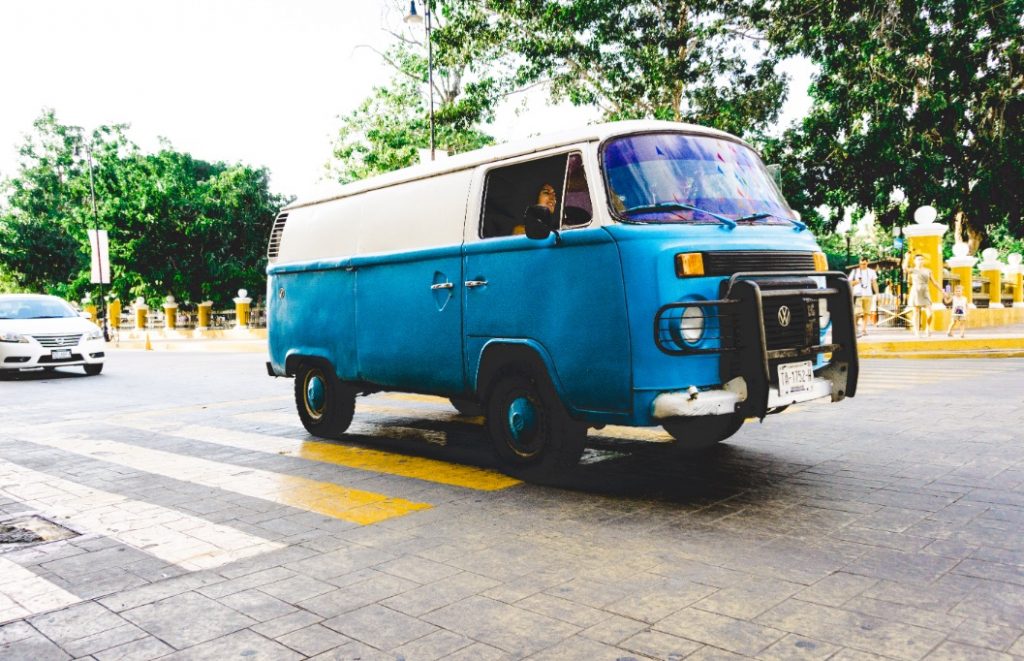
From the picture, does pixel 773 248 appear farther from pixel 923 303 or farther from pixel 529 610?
pixel 923 303

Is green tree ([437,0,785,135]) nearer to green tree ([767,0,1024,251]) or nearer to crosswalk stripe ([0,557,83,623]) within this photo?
green tree ([767,0,1024,251])

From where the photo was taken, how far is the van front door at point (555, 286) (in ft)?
16.3

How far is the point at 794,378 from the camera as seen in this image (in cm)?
510

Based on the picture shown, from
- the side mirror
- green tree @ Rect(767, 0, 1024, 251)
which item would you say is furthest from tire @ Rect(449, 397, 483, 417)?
green tree @ Rect(767, 0, 1024, 251)

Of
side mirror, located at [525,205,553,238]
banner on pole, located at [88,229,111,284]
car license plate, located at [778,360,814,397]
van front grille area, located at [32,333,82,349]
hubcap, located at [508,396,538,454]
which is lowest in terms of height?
hubcap, located at [508,396,538,454]

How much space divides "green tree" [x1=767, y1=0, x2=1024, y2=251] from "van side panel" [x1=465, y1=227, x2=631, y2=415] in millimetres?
22890

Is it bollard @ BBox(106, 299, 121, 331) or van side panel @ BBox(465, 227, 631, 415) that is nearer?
van side panel @ BBox(465, 227, 631, 415)

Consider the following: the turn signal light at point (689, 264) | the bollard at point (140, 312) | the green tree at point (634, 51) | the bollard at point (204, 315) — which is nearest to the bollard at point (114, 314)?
the bollard at point (140, 312)

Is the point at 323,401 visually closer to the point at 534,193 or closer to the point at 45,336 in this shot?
the point at 534,193

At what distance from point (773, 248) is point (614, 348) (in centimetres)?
126

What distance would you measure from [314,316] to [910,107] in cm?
2710

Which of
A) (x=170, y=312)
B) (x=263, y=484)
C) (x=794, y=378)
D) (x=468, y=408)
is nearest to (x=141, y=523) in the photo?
(x=263, y=484)

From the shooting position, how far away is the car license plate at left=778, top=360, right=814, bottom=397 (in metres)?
5.00

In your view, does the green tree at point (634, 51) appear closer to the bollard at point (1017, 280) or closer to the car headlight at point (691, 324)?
the bollard at point (1017, 280)
